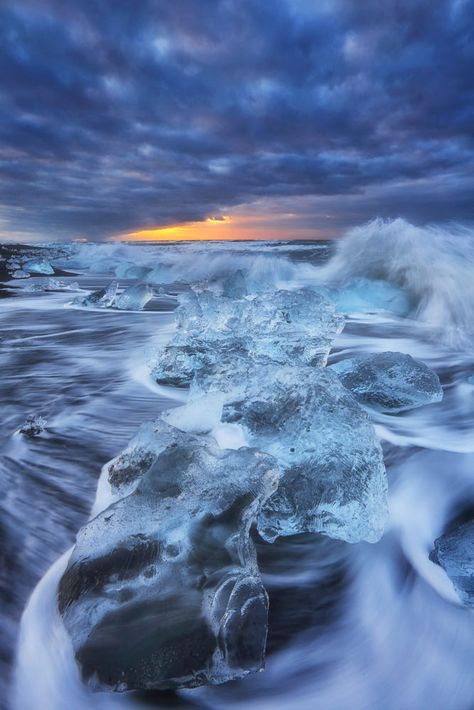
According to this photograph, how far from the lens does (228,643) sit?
113 centimetres

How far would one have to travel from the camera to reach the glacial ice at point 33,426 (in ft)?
9.26

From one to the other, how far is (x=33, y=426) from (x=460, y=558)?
2.62 m

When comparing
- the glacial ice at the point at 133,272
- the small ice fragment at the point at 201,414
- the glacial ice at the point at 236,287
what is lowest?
the glacial ice at the point at 133,272

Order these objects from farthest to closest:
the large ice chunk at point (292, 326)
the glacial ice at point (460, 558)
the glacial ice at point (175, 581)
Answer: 1. the large ice chunk at point (292, 326)
2. the glacial ice at point (460, 558)
3. the glacial ice at point (175, 581)

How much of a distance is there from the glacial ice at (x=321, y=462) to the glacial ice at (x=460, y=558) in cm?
24

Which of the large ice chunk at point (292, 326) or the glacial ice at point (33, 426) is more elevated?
the large ice chunk at point (292, 326)

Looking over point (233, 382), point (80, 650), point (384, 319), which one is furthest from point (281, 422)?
point (384, 319)

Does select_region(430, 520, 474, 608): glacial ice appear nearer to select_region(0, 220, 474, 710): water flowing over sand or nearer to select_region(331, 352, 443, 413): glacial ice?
select_region(0, 220, 474, 710): water flowing over sand

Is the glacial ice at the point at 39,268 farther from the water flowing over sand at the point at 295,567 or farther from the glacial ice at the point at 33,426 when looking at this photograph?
the glacial ice at the point at 33,426

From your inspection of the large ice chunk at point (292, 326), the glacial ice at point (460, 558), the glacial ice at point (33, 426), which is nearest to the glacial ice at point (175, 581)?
the glacial ice at point (460, 558)

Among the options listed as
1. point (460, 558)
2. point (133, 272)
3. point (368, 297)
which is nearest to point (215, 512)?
point (460, 558)

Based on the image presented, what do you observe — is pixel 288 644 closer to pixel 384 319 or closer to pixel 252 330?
pixel 252 330

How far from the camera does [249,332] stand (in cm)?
414

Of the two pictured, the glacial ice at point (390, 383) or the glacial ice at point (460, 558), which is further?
the glacial ice at point (390, 383)
